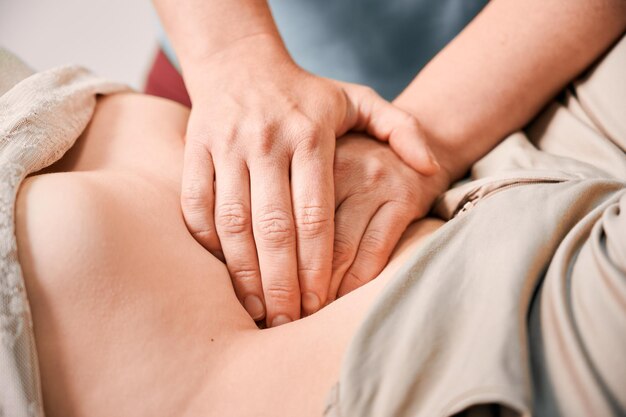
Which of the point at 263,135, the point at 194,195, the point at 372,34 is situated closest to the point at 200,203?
the point at 194,195

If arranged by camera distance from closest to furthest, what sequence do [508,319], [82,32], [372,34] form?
[508,319] → [372,34] → [82,32]

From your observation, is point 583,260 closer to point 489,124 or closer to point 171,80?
point 489,124

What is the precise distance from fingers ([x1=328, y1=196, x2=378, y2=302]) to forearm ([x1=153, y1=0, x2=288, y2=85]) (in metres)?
0.27

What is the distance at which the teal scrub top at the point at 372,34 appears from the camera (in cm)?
101

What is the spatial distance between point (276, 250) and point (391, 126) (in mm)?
254

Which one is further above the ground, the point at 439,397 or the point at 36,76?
the point at 36,76

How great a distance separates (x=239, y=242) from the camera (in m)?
0.54

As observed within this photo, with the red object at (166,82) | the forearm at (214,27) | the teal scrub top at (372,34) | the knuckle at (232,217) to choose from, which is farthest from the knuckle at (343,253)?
the red object at (166,82)

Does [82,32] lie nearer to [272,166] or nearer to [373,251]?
[272,166]

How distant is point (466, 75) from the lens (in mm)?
736

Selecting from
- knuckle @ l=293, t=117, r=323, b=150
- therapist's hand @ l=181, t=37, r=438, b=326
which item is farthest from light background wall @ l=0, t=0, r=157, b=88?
knuckle @ l=293, t=117, r=323, b=150

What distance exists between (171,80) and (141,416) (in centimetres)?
94

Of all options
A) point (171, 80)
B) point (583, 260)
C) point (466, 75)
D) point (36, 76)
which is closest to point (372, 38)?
point (466, 75)

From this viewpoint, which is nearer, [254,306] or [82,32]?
[254,306]
